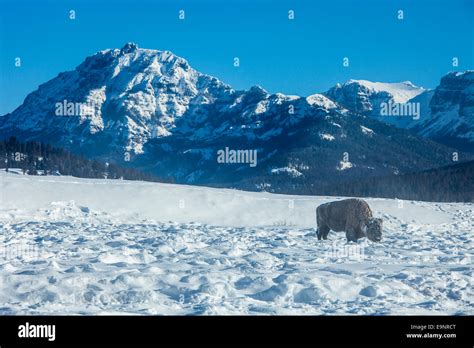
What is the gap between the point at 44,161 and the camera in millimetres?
100562

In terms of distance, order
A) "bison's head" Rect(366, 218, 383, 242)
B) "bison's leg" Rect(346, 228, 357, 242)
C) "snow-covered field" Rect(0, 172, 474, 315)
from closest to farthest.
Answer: "snow-covered field" Rect(0, 172, 474, 315) → "bison's head" Rect(366, 218, 383, 242) → "bison's leg" Rect(346, 228, 357, 242)

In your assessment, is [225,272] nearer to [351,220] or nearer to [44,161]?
[351,220]

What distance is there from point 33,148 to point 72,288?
102 meters

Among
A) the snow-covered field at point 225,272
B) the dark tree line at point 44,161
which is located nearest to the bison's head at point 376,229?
the snow-covered field at point 225,272

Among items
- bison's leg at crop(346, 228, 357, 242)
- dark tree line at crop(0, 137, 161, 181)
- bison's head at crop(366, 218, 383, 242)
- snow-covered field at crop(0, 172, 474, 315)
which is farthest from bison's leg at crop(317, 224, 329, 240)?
dark tree line at crop(0, 137, 161, 181)

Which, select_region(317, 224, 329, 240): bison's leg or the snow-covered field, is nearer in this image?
the snow-covered field

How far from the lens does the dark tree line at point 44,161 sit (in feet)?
302

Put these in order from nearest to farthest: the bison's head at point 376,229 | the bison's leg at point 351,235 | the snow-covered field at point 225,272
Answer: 1. the snow-covered field at point 225,272
2. the bison's head at point 376,229
3. the bison's leg at point 351,235

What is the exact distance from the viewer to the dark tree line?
92.1 m

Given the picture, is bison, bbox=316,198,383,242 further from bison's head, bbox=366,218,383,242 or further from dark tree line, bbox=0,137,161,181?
dark tree line, bbox=0,137,161,181

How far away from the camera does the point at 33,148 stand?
10556 cm

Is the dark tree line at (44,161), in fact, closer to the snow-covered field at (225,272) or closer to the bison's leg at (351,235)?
the snow-covered field at (225,272)

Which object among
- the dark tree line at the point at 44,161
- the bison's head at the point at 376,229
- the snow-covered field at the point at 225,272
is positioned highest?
the dark tree line at the point at 44,161
